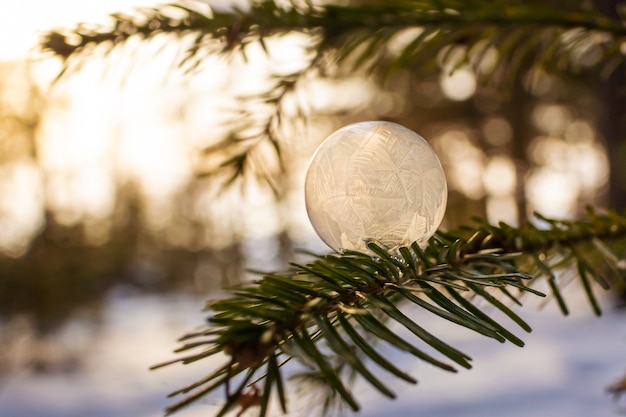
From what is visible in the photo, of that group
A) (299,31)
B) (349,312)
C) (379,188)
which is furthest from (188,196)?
(349,312)

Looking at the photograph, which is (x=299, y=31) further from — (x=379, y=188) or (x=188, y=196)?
(x=188, y=196)

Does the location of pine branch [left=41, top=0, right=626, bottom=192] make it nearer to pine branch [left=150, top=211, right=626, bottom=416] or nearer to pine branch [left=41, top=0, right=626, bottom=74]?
pine branch [left=41, top=0, right=626, bottom=74]

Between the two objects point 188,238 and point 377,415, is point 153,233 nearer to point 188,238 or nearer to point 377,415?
point 188,238

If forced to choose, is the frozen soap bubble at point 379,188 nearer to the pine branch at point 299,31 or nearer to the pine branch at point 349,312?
the pine branch at point 349,312

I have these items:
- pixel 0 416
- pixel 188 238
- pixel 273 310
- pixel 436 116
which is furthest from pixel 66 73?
pixel 188 238

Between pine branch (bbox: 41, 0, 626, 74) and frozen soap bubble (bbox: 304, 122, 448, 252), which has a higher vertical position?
pine branch (bbox: 41, 0, 626, 74)

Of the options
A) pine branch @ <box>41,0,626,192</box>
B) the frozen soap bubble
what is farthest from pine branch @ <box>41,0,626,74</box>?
the frozen soap bubble
